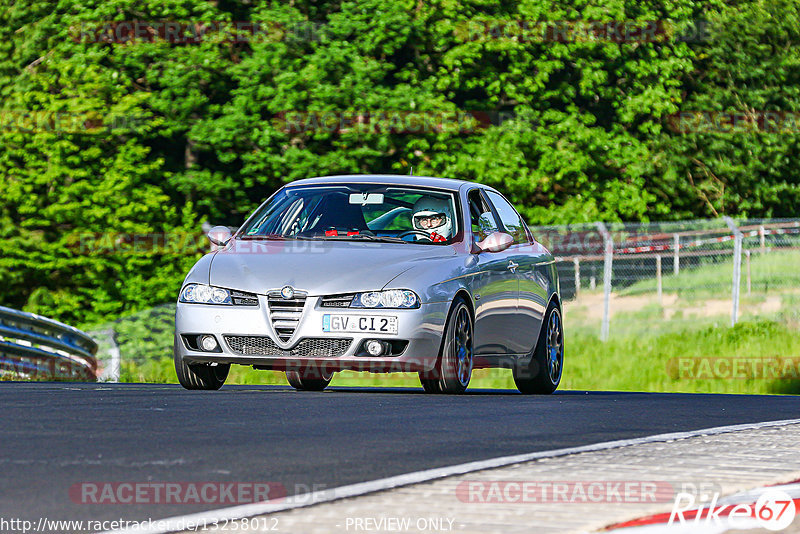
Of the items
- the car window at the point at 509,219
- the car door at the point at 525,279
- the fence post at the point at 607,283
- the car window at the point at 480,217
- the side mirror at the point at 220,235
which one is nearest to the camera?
the side mirror at the point at 220,235

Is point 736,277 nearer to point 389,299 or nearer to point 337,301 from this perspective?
point 389,299

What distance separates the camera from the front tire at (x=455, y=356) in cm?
1165

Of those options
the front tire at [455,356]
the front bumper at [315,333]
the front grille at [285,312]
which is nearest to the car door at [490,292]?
the front tire at [455,356]

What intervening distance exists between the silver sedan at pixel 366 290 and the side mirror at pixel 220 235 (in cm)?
2

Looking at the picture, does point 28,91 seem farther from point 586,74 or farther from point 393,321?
point 393,321

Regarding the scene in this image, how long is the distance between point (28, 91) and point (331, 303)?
892 inches

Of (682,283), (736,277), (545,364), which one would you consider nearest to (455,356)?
(545,364)

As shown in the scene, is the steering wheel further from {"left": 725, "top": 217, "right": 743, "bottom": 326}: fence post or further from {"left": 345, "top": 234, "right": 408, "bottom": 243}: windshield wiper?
{"left": 725, "top": 217, "right": 743, "bottom": 326}: fence post

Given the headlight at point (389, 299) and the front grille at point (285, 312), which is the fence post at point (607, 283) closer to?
the headlight at point (389, 299)

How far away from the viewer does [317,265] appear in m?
11.4

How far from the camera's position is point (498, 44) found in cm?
3309

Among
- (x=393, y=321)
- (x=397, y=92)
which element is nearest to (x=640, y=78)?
(x=397, y=92)

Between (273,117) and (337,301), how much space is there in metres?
21.8

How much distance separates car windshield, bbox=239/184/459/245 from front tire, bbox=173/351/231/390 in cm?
100
